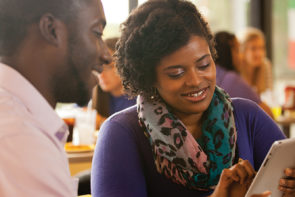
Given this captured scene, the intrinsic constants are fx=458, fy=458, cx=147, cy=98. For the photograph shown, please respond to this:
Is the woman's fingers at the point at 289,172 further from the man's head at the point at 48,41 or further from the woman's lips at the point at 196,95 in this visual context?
the man's head at the point at 48,41

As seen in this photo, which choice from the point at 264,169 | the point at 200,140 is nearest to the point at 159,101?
the point at 200,140

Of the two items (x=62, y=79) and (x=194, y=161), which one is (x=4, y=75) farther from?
(x=194, y=161)

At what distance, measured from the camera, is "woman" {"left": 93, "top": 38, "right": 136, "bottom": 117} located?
3.20m

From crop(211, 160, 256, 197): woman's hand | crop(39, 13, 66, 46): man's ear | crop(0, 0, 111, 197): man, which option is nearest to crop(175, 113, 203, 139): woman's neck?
crop(211, 160, 256, 197): woman's hand

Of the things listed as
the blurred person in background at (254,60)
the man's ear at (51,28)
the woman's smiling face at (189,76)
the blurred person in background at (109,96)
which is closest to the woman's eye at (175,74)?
the woman's smiling face at (189,76)

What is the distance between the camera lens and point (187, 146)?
158 cm

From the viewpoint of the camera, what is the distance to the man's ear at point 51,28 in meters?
0.87

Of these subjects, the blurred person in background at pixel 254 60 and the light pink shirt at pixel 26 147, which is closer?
the light pink shirt at pixel 26 147

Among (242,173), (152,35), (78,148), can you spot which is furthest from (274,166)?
(78,148)

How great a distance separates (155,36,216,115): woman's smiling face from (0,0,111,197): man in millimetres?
572

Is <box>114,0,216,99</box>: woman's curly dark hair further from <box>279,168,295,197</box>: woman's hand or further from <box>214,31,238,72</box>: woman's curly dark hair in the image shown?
<box>214,31,238,72</box>: woman's curly dark hair

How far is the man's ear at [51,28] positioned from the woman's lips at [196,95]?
73 centimetres

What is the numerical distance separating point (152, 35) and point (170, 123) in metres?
0.31

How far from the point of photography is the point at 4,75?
0.83 metres
